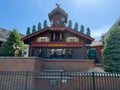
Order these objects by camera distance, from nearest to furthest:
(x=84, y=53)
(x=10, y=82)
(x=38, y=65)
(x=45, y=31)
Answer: (x=10, y=82) < (x=38, y=65) < (x=84, y=53) < (x=45, y=31)

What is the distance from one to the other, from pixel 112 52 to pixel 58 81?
22.6 ft

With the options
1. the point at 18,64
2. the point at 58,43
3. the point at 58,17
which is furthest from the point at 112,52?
the point at 58,17

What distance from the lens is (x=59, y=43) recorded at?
20891mm

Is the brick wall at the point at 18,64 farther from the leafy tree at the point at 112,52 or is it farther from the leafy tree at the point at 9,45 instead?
the leafy tree at the point at 112,52

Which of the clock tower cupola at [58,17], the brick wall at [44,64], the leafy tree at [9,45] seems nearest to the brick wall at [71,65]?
the brick wall at [44,64]

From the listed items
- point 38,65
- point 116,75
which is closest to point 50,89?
point 38,65

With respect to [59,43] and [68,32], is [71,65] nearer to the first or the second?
[59,43]

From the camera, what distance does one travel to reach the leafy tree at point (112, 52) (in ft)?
52.6

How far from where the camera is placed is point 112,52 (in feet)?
55.1

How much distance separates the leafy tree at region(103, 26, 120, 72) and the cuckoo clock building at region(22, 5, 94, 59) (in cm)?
321

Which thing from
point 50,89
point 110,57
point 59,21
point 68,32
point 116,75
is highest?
point 59,21

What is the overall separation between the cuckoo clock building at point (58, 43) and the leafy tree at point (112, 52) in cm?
321

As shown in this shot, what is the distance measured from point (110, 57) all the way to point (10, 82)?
34.4 ft

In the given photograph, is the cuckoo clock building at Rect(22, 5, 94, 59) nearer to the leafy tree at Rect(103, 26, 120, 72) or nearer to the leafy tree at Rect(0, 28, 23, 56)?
the leafy tree at Rect(0, 28, 23, 56)
